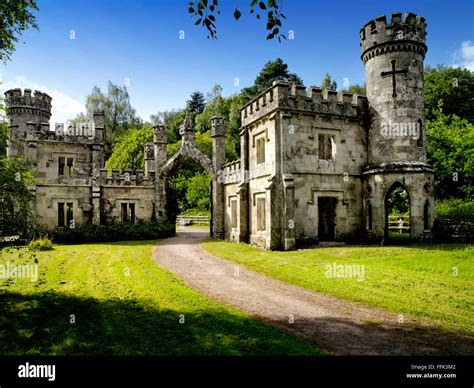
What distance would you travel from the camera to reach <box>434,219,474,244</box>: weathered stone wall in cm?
1686

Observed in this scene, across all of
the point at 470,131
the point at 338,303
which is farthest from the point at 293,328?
the point at 470,131

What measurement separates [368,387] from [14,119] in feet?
102

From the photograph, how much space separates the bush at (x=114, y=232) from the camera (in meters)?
22.9

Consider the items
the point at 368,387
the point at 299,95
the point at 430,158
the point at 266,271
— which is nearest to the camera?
the point at 368,387

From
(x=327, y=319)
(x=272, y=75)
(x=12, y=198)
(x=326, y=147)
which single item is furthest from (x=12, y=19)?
(x=272, y=75)

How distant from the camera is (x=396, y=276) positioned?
35.0 feet

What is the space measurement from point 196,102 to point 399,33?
175ft

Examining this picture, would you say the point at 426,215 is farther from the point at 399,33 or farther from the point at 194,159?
the point at 194,159

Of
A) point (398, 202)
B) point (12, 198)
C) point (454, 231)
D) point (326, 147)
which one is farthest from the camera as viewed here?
point (398, 202)

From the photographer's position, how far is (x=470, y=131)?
83.0 ft

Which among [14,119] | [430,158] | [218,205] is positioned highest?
[14,119]

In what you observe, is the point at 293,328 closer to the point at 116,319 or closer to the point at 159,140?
the point at 116,319

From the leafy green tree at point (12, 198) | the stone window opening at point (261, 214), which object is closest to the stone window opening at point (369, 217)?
the stone window opening at point (261, 214)

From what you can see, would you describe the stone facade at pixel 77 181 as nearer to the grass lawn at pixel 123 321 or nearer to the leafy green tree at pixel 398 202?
the grass lawn at pixel 123 321
